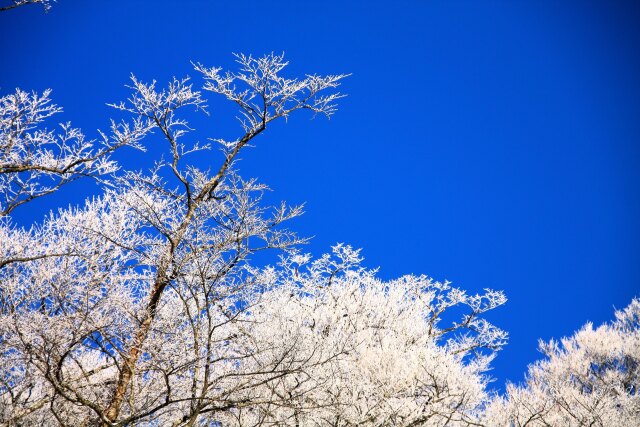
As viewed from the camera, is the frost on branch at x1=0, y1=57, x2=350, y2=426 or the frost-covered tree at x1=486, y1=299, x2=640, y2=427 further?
the frost-covered tree at x1=486, y1=299, x2=640, y2=427

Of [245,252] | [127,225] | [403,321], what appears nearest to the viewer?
[245,252]

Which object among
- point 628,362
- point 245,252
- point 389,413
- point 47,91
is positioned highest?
point 47,91

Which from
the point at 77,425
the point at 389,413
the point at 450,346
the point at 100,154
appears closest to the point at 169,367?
the point at 77,425

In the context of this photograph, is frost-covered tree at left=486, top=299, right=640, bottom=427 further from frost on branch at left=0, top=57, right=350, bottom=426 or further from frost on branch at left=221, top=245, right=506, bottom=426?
frost on branch at left=0, top=57, right=350, bottom=426

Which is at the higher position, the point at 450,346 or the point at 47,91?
the point at 47,91

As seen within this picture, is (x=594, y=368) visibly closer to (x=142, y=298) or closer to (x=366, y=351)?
(x=366, y=351)

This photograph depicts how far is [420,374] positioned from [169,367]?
7129 mm

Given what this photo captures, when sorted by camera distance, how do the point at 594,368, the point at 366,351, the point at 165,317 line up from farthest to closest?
the point at 594,368 < the point at 366,351 < the point at 165,317

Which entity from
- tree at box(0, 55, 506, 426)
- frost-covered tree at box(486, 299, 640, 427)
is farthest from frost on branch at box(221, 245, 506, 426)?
frost-covered tree at box(486, 299, 640, 427)

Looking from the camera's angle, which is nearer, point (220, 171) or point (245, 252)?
point (245, 252)

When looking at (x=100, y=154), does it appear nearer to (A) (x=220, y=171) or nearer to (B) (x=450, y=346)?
(A) (x=220, y=171)

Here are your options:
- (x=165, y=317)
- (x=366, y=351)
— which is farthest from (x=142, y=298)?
(x=366, y=351)

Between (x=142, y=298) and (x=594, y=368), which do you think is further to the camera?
(x=594, y=368)

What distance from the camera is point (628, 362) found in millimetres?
17688
